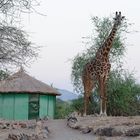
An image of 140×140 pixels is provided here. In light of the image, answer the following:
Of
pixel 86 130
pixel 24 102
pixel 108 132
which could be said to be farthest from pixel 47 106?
pixel 108 132

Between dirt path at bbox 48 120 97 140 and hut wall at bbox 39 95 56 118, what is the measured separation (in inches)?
455

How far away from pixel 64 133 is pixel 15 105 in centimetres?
1385

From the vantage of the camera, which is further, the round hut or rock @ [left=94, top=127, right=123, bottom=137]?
the round hut

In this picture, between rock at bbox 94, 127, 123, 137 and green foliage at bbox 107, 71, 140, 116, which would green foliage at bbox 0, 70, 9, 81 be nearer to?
rock at bbox 94, 127, 123, 137

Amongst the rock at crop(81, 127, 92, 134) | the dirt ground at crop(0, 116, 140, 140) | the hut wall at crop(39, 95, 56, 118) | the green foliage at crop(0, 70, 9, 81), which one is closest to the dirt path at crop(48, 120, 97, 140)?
the dirt ground at crop(0, 116, 140, 140)

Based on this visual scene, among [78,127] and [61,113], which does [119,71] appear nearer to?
[61,113]

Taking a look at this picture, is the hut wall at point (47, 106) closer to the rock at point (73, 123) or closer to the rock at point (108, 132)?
the rock at point (73, 123)

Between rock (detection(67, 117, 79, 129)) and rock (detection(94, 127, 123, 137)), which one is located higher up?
rock (detection(67, 117, 79, 129))

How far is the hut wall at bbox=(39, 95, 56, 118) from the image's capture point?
29269 millimetres

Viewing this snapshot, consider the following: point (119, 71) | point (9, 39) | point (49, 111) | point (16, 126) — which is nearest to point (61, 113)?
point (49, 111)

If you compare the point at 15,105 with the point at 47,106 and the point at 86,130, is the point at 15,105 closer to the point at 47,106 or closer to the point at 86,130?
the point at 47,106

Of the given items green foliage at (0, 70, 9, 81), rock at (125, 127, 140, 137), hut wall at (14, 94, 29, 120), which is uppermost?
hut wall at (14, 94, 29, 120)

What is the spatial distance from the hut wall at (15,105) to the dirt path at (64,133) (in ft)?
36.7

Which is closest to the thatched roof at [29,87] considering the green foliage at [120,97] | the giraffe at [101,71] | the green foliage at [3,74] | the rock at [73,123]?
the green foliage at [120,97]
